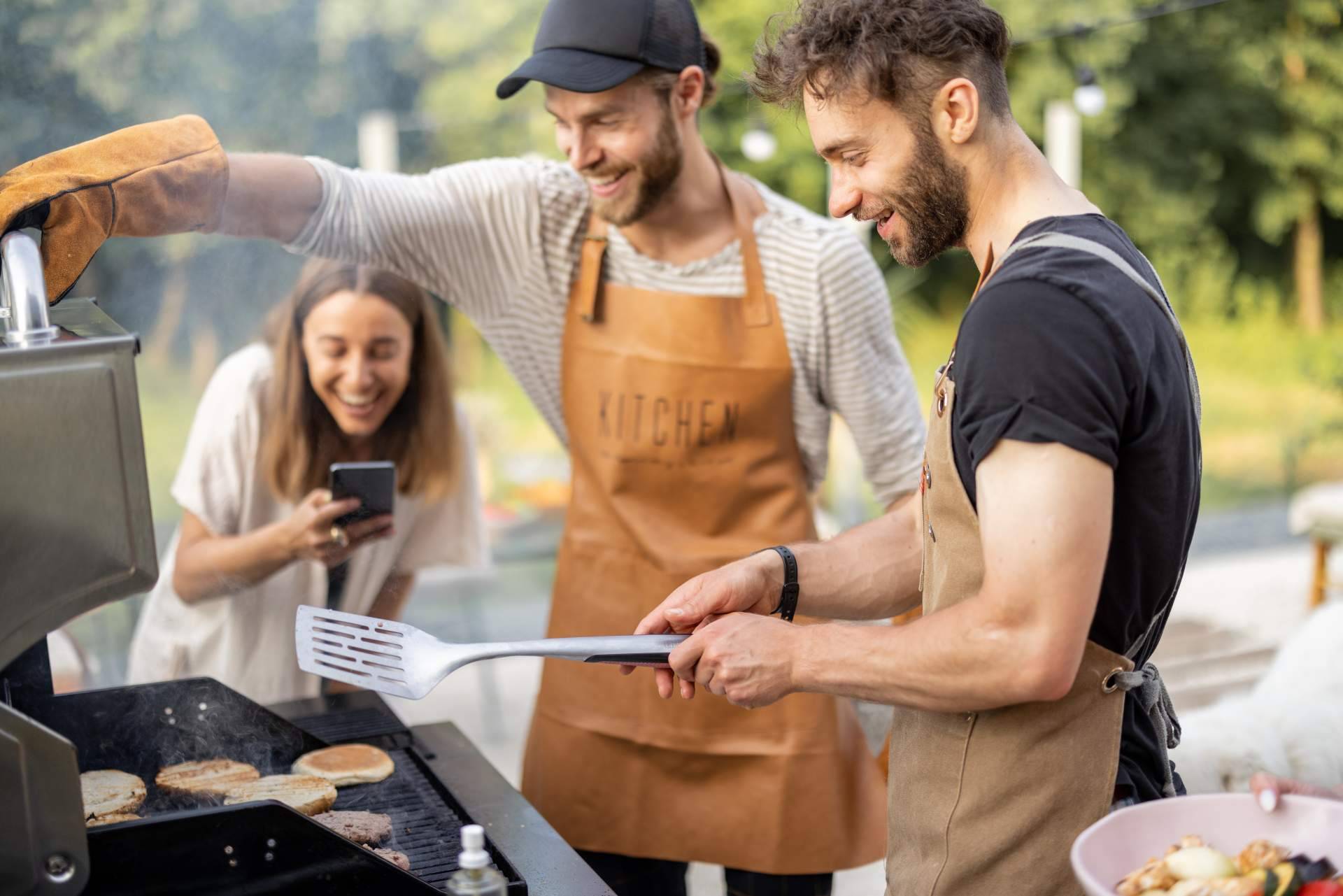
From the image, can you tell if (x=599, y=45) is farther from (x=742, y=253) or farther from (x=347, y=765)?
(x=347, y=765)

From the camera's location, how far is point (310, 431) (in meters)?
2.55

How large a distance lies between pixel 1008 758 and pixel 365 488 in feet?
4.69

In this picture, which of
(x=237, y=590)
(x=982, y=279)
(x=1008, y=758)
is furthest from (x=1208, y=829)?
(x=237, y=590)

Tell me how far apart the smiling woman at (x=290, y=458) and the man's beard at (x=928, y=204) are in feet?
4.62

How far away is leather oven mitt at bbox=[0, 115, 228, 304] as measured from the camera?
141 cm

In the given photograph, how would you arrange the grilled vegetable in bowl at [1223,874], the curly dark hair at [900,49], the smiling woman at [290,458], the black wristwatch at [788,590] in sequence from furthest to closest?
1. the smiling woman at [290,458]
2. the black wristwatch at [788,590]
3. the curly dark hair at [900,49]
4. the grilled vegetable in bowl at [1223,874]

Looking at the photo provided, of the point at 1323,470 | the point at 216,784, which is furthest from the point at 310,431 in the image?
the point at 1323,470

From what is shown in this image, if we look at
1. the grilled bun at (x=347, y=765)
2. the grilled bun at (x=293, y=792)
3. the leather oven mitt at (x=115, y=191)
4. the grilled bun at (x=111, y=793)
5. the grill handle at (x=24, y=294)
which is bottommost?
the grilled bun at (x=347, y=765)

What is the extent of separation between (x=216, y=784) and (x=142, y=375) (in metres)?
3.06

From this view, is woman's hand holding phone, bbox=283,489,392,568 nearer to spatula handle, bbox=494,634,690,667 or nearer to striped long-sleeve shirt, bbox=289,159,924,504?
striped long-sleeve shirt, bbox=289,159,924,504

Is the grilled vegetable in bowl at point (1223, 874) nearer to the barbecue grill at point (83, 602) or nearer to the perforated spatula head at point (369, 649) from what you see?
the barbecue grill at point (83, 602)

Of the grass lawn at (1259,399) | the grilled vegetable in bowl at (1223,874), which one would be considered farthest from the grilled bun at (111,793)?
the grass lawn at (1259,399)

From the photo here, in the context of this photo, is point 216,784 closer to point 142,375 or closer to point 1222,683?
point 142,375

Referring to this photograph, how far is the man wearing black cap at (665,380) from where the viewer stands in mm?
1975
